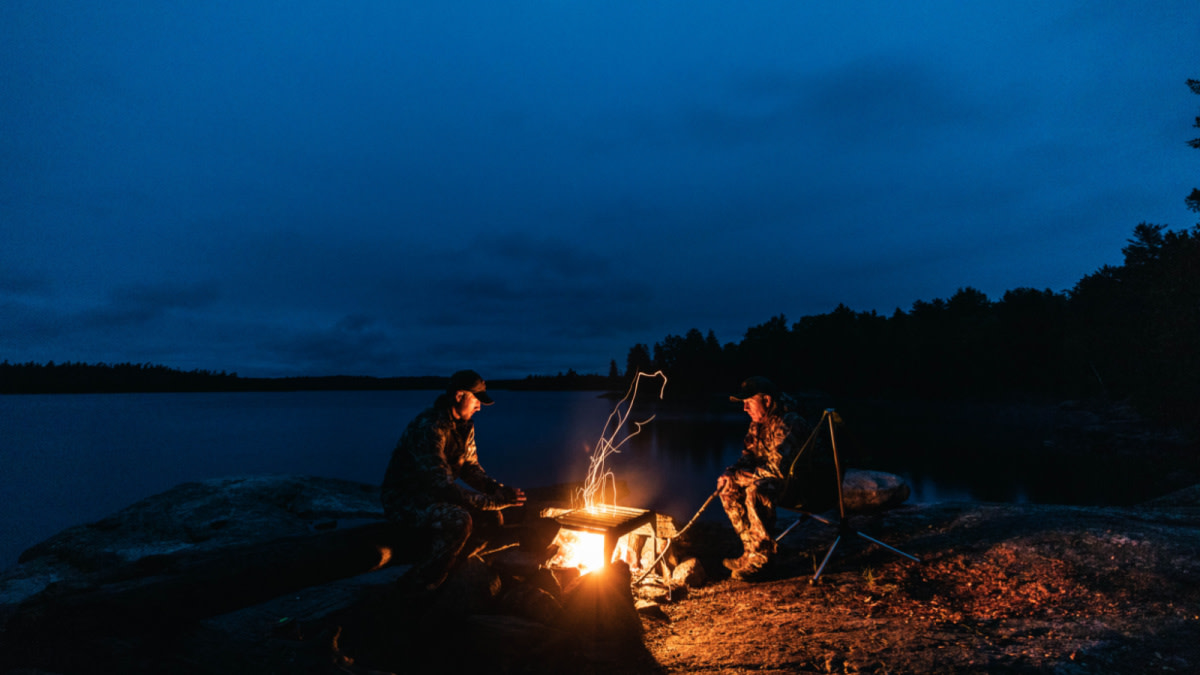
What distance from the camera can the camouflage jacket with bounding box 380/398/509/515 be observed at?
5406 millimetres

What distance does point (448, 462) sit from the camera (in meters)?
5.88

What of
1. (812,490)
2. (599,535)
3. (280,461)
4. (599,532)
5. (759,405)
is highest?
(759,405)

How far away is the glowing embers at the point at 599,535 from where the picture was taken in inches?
207

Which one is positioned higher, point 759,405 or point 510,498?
point 759,405

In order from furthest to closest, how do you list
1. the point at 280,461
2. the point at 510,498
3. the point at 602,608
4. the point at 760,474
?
the point at 280,461 → the point at 760,474 → the point at 510,498 → the point at 602,608

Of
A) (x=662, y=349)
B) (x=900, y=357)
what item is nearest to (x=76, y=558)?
(x=900, y=357)

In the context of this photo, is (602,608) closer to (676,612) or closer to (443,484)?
(676,612)

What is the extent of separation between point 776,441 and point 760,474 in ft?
1.55

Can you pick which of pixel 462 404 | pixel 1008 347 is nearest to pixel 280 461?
pixel 462 404

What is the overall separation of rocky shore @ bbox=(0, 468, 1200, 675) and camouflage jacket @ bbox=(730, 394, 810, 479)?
133 centimetres

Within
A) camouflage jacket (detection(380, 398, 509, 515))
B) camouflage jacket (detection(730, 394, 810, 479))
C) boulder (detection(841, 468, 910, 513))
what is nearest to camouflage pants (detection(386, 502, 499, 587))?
camouflage jacket (detection(380, 398, 509, 515))

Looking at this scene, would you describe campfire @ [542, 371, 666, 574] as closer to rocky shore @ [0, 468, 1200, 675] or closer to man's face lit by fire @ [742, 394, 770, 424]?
rocky shore @ [0, 468, 1200, 675]

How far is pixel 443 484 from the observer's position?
539cm

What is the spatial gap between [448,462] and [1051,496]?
30.2 m
